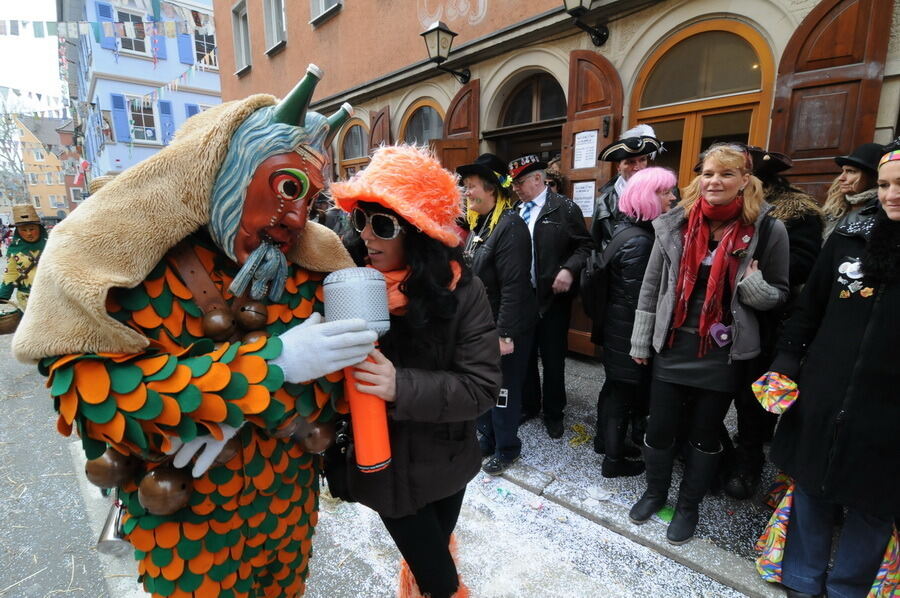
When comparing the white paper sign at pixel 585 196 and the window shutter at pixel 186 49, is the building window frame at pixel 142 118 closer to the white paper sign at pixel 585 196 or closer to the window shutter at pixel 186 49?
the window shutter at pixel 186 49

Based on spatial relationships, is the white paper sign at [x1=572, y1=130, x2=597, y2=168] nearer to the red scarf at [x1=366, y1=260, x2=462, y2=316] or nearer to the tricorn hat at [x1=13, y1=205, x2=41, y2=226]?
the red scarf at [x1=366, y1=260, x2=462, y2=316]

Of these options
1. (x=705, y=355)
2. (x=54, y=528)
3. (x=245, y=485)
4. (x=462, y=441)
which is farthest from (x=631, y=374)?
(x=54, y=528)

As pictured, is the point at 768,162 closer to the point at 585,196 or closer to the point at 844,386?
the point at 844,386

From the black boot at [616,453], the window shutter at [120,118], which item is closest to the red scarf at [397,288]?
the black boot at [616,453]

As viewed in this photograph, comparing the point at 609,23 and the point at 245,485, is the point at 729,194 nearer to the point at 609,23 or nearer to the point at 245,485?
the point at 245,485

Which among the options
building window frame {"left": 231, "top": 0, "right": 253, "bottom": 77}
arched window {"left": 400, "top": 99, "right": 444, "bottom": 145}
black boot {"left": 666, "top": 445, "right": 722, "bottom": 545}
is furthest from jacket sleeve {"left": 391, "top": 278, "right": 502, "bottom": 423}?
building window frame {"left": 231, "top": 0, "right": 253, "bottom": 77}

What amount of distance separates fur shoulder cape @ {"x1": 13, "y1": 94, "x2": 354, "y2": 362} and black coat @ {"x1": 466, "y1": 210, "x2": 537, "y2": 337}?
6.19 feet

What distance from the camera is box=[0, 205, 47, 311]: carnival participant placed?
14.6 ft

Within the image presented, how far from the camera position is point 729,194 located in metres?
2.05

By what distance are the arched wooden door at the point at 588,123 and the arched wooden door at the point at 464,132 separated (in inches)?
52.9

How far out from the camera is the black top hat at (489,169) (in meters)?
3.00

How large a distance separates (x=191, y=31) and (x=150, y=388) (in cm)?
1195

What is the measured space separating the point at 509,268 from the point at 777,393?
1.49 metres

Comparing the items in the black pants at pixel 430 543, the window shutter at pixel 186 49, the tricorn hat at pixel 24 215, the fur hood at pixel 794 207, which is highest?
the window shutter at pixel 186 49
